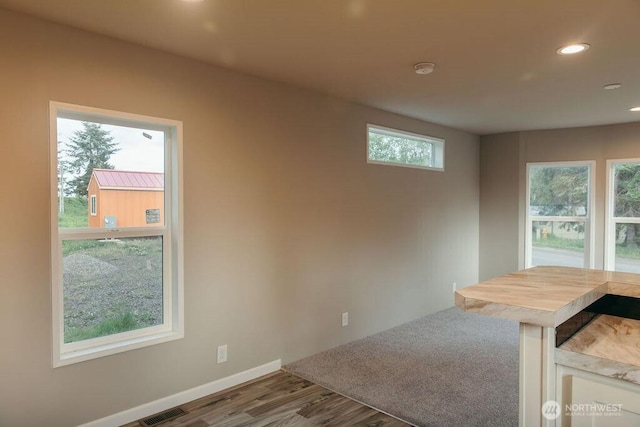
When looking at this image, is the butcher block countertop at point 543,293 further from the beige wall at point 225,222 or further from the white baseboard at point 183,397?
the white baseboard at point 183,397

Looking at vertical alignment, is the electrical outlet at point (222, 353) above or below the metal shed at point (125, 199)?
below

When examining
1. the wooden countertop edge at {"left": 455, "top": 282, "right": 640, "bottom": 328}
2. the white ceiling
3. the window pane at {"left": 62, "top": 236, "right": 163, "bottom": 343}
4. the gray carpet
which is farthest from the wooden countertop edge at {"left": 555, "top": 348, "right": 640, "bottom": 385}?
the window pane at {"left": 62, "top": 236, "right": 163, "bottom": 343}

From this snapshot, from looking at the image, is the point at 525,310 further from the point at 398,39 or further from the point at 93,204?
the point at 93,204

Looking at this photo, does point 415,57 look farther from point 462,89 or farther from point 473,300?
point 473,300

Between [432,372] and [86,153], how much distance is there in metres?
2.99

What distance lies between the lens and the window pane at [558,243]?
5.48m

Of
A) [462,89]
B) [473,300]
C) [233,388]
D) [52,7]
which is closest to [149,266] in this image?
[233,388]

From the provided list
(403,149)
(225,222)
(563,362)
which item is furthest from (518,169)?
(563,362)

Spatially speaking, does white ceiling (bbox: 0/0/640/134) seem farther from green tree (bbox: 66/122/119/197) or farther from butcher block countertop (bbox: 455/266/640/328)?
butcher block countertop (bbox: 455/266/640/328)

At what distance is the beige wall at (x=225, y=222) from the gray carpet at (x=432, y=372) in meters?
0.27

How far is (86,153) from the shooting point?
255 cm

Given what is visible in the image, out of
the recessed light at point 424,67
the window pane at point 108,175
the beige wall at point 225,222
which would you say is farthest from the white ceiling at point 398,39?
the window pane at point 108,175

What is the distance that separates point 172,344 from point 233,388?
617mm

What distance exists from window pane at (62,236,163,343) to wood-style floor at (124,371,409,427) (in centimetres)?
64
